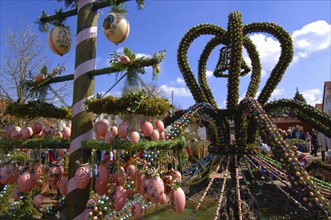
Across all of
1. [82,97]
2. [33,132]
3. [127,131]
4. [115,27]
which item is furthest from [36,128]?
[115,27]

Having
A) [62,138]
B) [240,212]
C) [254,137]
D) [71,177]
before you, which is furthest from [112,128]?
[254,137]

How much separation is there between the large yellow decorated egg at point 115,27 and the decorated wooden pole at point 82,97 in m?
0.30

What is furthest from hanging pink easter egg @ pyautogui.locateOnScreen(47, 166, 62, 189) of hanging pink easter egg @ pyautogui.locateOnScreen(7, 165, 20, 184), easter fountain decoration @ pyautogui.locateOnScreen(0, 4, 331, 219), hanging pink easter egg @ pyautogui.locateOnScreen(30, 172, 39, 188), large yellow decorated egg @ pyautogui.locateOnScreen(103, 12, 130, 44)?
large yellow decorated egg @ pyautogui.locateOnScreen(103, 12, 130, 44)

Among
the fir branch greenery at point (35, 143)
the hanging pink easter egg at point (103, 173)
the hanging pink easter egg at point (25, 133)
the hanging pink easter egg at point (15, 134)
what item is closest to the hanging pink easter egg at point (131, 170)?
the hanging pink easter egg at point (103, 173)

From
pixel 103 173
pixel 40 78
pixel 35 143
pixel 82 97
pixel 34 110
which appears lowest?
pixel 103 173

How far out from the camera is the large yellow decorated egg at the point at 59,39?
3.98 meters

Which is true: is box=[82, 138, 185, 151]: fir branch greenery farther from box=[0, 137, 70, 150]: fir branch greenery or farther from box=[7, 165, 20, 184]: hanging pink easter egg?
box=[7, 165, 20, 184]: hanging pink easter egg

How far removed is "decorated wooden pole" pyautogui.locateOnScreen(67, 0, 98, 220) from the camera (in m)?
3.52

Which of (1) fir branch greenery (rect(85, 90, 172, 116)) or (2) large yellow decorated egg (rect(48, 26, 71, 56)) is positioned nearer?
(1) fir branch greenery (rect(85, 90, 172, 116))

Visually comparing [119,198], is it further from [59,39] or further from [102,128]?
[59,39]

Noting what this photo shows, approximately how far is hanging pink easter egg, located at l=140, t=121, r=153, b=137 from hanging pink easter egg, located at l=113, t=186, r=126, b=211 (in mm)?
637

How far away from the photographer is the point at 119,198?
301 cm

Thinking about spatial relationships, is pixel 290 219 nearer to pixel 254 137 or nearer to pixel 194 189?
pixel 254 137

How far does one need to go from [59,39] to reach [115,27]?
0.93 metres
